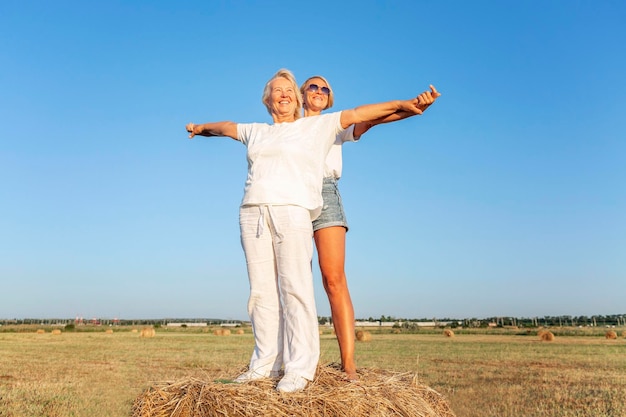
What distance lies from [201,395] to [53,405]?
218 inches

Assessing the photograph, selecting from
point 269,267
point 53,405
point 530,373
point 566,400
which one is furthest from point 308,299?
point 530,373

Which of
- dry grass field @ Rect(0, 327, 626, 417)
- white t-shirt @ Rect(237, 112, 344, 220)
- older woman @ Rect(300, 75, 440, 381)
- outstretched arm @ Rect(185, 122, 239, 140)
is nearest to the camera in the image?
white t-shirt @ Rect(237, 112, 344, 220)

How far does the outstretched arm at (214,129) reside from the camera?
13.2 feet

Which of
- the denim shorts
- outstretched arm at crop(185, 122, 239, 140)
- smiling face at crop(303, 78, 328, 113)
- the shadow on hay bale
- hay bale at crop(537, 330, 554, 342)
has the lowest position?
hay bale at crop(537, 330, 554, 342)

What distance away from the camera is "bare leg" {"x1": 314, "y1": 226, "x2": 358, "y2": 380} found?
4.24 meters

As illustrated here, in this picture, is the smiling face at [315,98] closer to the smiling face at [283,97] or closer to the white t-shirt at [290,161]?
the smiling face at [283,97]

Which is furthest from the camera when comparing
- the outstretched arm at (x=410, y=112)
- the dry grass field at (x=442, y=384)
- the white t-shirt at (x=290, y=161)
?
the dry grass field at (x=442, y=384)

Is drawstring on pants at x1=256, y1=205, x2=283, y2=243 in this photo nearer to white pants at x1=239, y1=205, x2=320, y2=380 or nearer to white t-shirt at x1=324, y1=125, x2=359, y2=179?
white pants at x1=239, y1=205, x2=320, y2=380

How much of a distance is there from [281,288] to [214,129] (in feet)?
4.36

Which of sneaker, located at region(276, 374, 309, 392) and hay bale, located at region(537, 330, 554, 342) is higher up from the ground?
sneaker, located at region(276, 374, 309, 392)

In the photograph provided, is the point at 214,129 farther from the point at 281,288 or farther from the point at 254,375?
the point at 254,375

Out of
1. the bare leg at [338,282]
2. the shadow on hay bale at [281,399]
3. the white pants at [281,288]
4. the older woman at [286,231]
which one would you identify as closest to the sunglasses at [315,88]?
the older woman at [286,231]

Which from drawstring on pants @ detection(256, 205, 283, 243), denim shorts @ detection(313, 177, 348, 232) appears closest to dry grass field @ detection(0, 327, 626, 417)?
drawstring on pants @ detection(256, 205, 283, 243)

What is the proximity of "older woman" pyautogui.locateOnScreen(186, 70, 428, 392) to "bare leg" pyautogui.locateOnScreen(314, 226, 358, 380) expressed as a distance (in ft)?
1.76
